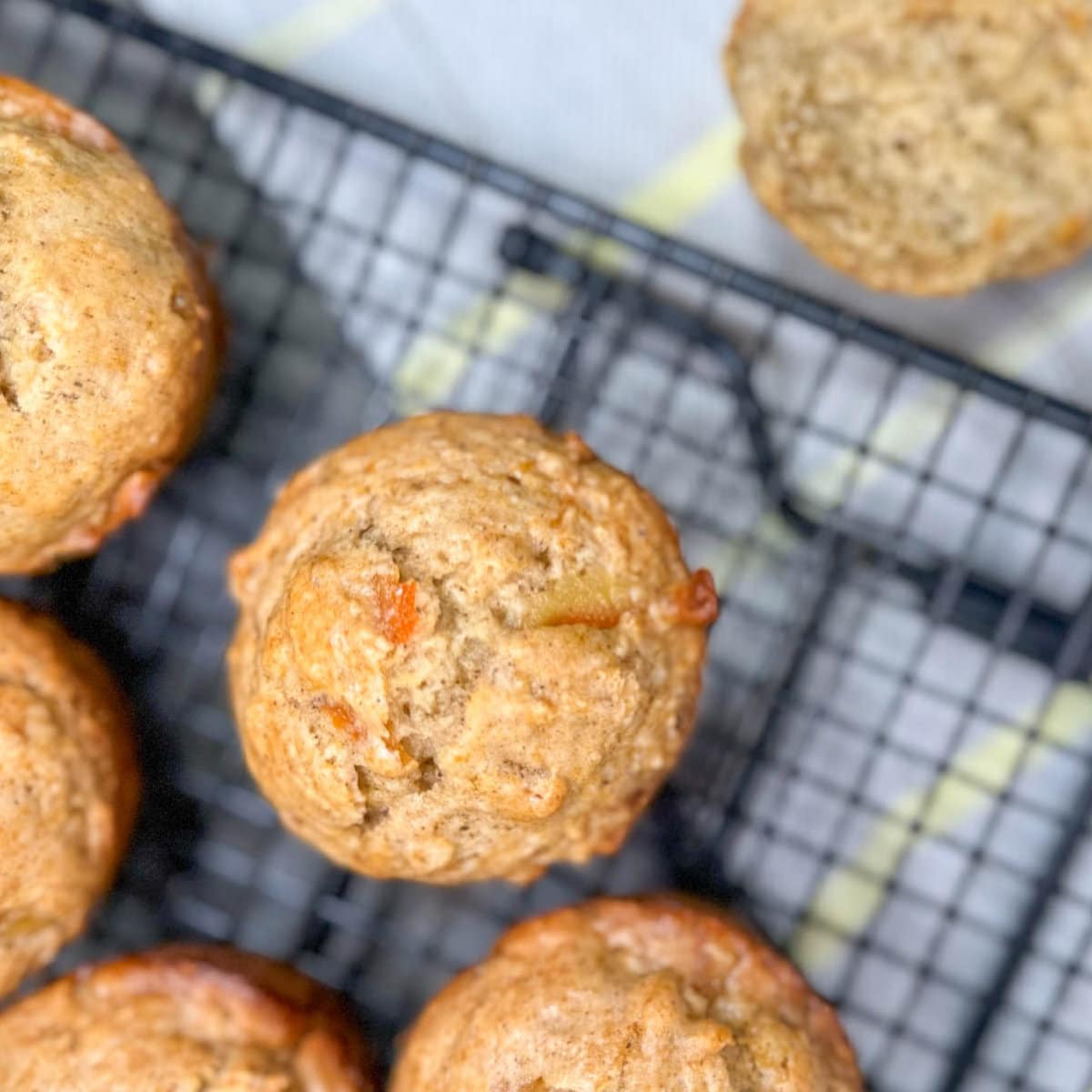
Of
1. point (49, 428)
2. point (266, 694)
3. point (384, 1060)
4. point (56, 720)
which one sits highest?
point (49, 428)

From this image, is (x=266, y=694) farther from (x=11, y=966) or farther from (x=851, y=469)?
(x=851, y=469)

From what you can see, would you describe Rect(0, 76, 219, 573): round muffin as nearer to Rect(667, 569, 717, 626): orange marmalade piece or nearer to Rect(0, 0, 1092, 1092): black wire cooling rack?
Rect(0, 0, 1092, 1092): black wire cooling rack

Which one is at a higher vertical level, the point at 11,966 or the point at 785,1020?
the point at 785,1020

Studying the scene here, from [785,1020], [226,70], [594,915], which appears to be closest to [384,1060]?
[594,915]

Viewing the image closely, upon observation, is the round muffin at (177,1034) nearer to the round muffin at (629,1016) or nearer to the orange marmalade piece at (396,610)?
the round muffin at (629,1016)

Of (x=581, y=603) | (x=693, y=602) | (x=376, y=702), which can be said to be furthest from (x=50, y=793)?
(x=693, y=602)

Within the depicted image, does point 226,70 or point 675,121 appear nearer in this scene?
point 226,70
